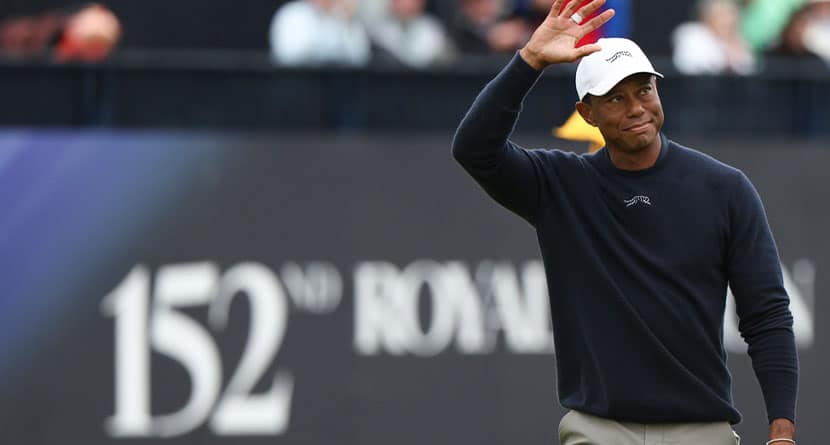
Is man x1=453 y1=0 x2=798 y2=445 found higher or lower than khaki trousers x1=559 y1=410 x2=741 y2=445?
higher

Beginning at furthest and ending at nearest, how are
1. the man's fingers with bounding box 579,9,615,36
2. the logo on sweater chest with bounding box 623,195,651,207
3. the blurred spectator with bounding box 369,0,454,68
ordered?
the blurred spectator with bounding box 369,0,454,68 → the logo on sweater chest with bounding box 623,195,651,207 → the man's fingers with bounding box 579,9,615,36

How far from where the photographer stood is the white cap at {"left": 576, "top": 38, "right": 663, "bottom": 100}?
508cm

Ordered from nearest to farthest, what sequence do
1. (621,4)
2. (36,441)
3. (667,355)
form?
(667,355) → (621,4) → (36,441)

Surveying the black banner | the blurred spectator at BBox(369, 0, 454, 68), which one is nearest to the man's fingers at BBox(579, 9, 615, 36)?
the black banner

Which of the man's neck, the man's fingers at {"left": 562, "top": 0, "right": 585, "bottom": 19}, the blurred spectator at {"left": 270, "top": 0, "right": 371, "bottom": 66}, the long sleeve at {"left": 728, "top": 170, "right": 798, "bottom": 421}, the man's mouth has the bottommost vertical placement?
the long sleeve at {"left": 728, "top": 170, "right": 798, "bottom": 421}

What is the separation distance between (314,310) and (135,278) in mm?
982

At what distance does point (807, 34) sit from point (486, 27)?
1979mm

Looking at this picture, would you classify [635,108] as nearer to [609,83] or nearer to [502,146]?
[609,83]

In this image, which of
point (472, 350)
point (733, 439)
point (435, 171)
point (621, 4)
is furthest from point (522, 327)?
point (733, 439)

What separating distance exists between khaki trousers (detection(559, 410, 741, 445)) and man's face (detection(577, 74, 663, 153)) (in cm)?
82

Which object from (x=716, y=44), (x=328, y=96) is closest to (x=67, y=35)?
(x=328, y=96)

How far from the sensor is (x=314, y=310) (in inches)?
370

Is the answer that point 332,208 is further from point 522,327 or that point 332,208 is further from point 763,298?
point 763,298

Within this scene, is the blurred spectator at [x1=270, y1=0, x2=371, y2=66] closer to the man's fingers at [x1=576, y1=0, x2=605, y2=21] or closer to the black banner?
the black banner
